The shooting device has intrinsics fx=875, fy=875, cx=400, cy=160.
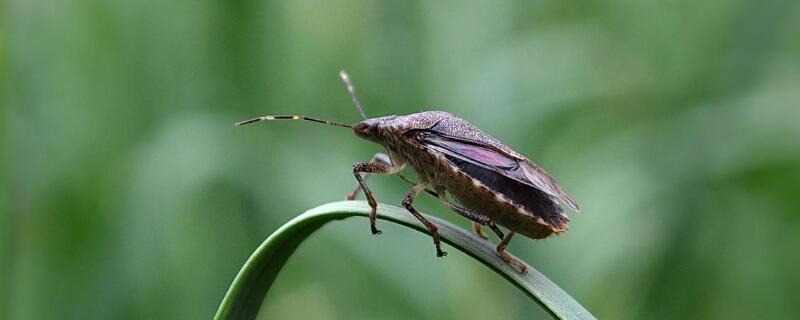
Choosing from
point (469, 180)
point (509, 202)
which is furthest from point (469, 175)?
point (509, 202)

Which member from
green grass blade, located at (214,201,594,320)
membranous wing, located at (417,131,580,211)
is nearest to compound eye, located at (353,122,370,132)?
membranous wing, located at (417,131,580,211)

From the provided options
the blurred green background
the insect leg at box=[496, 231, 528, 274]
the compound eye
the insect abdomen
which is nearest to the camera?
the insect leg at box=[496, 231, 528, 274]

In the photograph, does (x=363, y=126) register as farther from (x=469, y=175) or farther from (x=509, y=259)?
(x=509, y=259)

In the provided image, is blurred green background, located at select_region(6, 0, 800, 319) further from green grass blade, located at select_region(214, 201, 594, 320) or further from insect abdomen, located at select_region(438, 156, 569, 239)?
green grass blade, located at select_region(214, 201, 594, 320)

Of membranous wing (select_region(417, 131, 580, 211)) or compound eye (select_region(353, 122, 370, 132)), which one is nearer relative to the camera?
membranous wing (select_region(417, 131, 580, 211))

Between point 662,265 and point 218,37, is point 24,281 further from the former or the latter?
point 662,265

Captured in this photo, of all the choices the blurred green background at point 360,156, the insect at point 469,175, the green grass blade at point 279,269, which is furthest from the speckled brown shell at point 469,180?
the blurred green background at point 360,156

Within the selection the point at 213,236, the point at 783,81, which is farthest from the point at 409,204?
the point at 783,81
